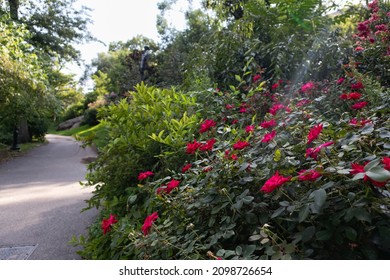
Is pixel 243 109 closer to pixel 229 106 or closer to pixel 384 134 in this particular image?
pixel 229 106

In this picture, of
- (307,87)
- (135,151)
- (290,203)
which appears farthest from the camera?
(307,87)

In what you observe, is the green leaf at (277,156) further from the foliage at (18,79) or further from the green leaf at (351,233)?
the foliage at (18,79)

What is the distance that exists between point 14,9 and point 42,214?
9885 millimetres

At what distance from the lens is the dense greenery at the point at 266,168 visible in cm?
94

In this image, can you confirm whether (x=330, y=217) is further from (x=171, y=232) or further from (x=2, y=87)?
(x=2, y=87)

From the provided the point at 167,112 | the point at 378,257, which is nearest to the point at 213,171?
the point at 378,257

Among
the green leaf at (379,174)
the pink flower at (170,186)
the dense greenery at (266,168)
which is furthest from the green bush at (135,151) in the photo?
the green leaf at (379,174)

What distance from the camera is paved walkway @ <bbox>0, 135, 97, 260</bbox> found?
2.38m

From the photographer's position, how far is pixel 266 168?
49.2 inches

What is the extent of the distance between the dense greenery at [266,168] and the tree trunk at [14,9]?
969cm

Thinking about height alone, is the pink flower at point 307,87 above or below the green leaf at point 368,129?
above

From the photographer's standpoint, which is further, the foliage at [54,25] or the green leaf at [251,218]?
the foliage at [54,25]

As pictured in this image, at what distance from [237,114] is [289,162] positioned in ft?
4.59

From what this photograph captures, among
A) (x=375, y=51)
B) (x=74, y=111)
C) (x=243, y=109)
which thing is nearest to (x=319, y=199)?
(x=243, y=109)
